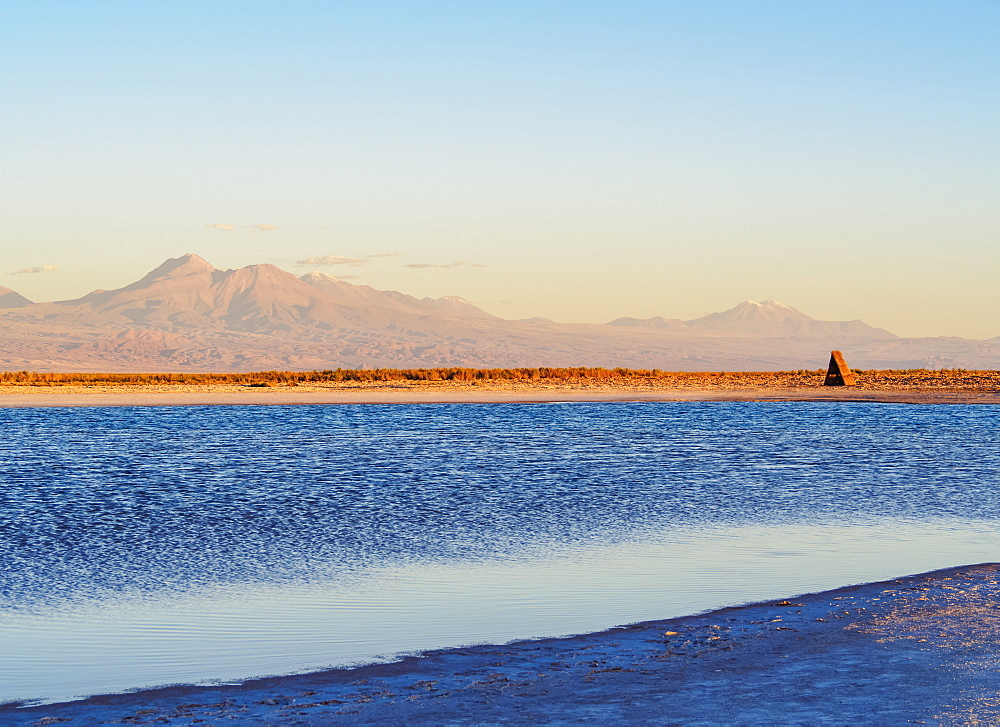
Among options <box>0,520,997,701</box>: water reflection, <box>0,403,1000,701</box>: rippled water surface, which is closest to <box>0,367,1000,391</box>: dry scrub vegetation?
<box>0,403,1000,701</box>: rippled water surface

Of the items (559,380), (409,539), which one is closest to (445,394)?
(559,380)

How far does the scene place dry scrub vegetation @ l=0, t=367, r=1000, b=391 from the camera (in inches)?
2875

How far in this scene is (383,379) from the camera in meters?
83.7

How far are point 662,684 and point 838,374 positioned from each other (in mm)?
66155

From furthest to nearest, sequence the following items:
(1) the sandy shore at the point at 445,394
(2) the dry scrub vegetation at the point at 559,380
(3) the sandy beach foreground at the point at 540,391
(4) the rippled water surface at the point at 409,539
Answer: (2) the dry scrub vegetation at the point at 559,380 < (3) the sandy beach foreground at the point at 540,391 < (1) the sandy shore at the point at 445,394 < (4) the rippled water surface at the point at 409,539

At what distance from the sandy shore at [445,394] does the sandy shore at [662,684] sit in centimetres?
5154

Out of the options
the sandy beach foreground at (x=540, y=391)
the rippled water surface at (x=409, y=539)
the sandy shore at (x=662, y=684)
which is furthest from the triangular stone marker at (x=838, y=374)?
the sandy shore at (x=662, y=684)

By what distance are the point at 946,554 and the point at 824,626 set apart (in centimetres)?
513

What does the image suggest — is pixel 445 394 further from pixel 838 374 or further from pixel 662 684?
pixel 662 684

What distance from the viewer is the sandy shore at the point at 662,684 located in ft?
21.8

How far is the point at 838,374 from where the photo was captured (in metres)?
70.1

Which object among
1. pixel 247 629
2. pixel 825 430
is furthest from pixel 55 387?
pixel 247 629

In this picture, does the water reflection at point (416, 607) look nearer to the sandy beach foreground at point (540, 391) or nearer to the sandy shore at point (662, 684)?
the sandy shore at point (662, 684)

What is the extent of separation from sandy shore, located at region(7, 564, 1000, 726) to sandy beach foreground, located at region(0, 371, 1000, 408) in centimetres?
5118
